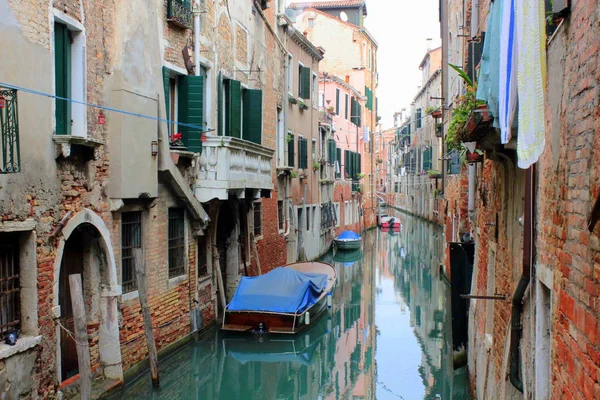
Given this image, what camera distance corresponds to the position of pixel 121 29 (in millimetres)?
9711

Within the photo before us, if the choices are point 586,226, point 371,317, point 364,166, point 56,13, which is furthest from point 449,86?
point 364,166

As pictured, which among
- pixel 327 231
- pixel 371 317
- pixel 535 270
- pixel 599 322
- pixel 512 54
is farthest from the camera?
pixel 327 231

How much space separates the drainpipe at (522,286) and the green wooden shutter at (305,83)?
18.2 metres

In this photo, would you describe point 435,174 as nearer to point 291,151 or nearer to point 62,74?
point 291,151

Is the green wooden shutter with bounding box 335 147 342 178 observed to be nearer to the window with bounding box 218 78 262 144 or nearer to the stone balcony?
the window with bounding box 218 78 262 144

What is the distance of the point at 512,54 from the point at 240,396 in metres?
8.12

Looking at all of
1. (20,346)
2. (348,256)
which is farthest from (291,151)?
(20,346)

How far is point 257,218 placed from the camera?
17.9 metres

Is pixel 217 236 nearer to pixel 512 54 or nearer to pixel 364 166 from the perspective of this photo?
pixel 512 54

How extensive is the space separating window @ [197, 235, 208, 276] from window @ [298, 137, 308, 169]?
988 centimetres

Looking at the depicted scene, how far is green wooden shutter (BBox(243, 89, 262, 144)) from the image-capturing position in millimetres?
15562

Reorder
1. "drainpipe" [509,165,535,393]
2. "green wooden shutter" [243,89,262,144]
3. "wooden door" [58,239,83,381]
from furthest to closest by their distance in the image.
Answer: "green wooden shutter" [243,89,262,144], "wooden door" [58,239,83,381], "drainpipe" [509,165,535,393]

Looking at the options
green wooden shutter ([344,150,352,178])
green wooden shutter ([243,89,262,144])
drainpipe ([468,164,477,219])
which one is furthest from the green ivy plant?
green wooden shutter ([344,150,352,178])

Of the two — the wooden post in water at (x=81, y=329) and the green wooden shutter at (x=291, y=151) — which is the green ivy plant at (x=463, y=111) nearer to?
the wooden post in water at (x=81, y=329)
